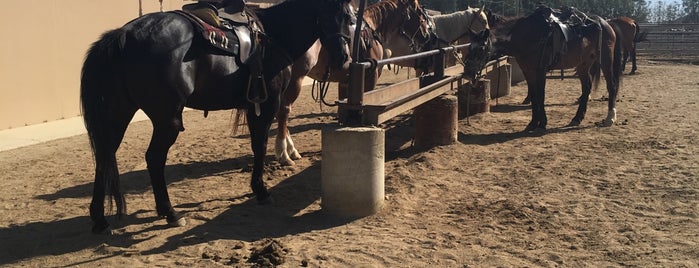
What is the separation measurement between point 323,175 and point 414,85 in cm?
291

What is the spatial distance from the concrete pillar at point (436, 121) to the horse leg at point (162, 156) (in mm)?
3730

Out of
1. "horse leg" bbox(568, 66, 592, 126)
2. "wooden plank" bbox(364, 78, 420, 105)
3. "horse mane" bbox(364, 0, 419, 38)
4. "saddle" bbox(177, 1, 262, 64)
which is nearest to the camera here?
"saddle" bbox(177, 1, 262, 64)

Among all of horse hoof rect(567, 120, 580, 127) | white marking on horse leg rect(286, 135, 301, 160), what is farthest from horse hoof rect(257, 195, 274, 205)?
horse hoof rect(567, 120, 580, 127)

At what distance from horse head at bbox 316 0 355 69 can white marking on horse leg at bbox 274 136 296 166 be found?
5.46 ft

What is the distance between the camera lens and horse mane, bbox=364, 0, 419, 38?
8.10m

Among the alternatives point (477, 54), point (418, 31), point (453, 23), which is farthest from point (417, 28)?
point (453, 23)

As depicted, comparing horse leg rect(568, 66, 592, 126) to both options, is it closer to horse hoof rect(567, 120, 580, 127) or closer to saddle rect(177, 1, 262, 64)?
horse hoof rect(567, 120, 580, 127)

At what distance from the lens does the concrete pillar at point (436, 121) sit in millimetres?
7160

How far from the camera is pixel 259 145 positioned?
4918 millimetres

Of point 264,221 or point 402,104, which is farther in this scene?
point 402,104

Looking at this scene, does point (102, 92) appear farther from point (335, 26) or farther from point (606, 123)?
point (606, 123)

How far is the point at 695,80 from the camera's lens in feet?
50.4

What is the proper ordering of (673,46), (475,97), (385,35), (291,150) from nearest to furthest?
(291,150) < (385,35) < (475,97) < (673,46)

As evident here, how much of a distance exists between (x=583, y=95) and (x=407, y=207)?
576cm
